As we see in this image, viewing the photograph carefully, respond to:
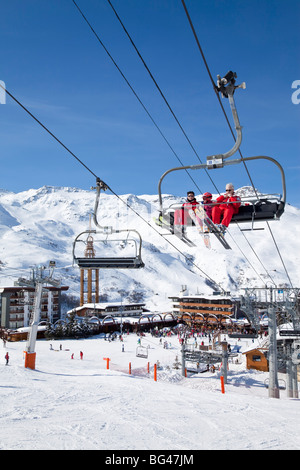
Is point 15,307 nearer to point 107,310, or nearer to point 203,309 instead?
point 107,310

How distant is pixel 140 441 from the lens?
7.22 meters

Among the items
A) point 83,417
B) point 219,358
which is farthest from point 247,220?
point 219,358

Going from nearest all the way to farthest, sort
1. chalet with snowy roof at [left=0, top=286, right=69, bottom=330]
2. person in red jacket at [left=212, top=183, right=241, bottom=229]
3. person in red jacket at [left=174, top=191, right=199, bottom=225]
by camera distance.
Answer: person in red jacket at [left=212, top=183, right=241, bottom=229] < person in red jacket at [left=174, top=191, right=199, bottom=225] < chalet with snowy roof at [left=0, top=286, right=69, bottom=330]

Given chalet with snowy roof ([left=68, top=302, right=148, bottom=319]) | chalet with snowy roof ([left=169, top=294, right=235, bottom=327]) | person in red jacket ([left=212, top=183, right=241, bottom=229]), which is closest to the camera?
person in red jacket ([left=212, top=183, right=241, bottom=229])

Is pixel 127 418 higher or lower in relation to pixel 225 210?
lower

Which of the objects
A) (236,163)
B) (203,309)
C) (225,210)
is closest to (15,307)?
(203,309)

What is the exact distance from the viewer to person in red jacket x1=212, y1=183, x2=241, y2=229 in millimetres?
6746

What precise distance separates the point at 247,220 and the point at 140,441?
5.32 m

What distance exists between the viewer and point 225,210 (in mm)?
6805

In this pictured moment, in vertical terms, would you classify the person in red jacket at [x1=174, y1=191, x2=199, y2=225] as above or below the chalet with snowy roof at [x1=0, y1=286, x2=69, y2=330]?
above

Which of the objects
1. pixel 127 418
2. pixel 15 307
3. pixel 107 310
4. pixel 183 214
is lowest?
pixel 127 418

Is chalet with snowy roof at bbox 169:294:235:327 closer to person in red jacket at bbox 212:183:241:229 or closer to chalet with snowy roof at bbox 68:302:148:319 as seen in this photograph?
chalet with snowy roof at bbox 68:302:148:319

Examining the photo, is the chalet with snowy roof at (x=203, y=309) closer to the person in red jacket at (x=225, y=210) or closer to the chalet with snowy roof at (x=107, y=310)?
the chalet with snowy roof at (x=107, y=310)

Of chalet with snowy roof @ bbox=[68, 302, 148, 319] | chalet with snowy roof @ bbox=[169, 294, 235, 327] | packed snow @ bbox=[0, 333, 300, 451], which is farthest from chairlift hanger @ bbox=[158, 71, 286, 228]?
chalet with snowy roof @ bbox=[68, 302, 148, 319]
